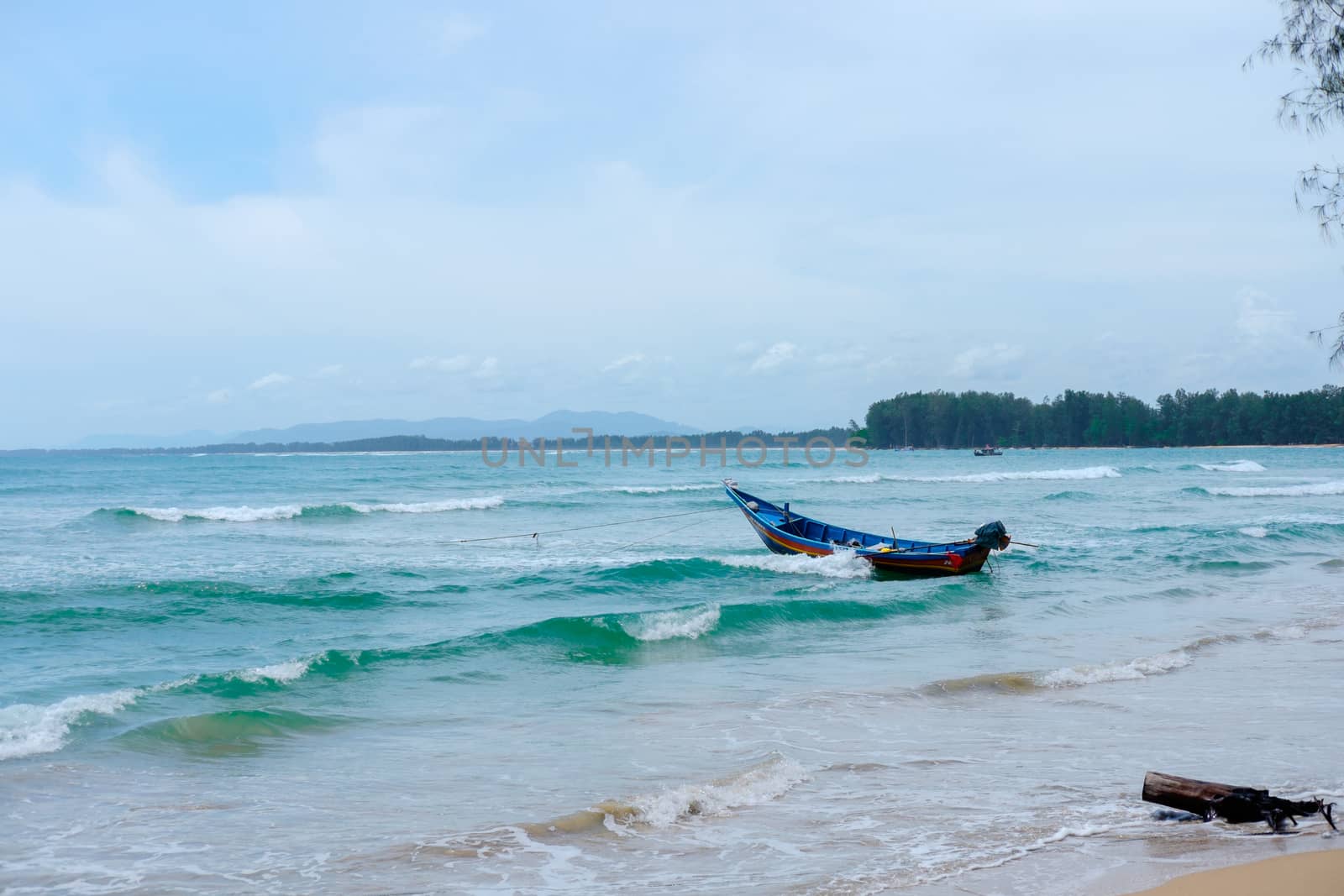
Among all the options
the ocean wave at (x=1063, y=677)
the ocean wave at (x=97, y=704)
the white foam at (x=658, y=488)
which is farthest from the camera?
the white foam at (x=658, y=488)

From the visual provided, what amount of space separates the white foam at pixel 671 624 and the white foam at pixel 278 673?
428cm

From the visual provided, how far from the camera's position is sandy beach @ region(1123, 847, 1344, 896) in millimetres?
4793

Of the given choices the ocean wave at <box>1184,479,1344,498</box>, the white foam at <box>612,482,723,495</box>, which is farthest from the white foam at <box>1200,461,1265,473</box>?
the white foam at <box>612,482,723,495</box>

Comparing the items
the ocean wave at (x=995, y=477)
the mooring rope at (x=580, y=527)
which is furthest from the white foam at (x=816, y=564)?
the ocean wave at (x=995, y=477)

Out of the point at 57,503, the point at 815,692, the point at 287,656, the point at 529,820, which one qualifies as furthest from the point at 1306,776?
the point at 57,503

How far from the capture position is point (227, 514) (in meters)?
32.5

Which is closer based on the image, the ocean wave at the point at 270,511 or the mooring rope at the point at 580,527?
the mooring rope at the point at 580,527

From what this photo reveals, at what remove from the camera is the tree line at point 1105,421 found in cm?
10744

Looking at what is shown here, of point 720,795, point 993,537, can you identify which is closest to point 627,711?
point 720,795

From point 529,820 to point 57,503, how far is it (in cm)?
3902

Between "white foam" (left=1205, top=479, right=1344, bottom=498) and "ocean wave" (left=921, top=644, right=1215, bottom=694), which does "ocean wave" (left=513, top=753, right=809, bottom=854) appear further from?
"white foam" (left=1205, top=479, right=1344, bottom=498)

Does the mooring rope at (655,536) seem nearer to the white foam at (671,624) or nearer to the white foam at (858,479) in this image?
the white foam at (671,624)

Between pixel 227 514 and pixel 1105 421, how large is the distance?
358 feet

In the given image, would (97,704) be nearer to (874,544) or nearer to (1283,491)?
(874,544)
